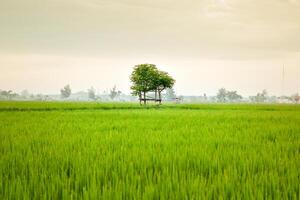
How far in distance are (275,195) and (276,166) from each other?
48.7 inches

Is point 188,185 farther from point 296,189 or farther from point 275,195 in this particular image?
point 296,189

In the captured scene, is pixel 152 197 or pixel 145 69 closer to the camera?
pixel 152 197

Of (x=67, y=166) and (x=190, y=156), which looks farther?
(x=190, y=156)

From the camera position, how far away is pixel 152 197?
7.34 ft

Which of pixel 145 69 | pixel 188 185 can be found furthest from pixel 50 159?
pixel 145 69

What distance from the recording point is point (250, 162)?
359 centimetres

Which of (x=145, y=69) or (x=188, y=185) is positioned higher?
(x=145, y=69)

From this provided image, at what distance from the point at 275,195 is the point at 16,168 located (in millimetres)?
2668

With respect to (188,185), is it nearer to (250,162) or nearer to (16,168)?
(250,162)

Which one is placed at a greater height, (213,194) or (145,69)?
(145,69)

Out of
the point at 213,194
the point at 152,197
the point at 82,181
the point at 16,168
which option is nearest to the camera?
the point at 152,197

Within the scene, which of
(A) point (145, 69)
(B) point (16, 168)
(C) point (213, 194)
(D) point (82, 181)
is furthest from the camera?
(A) point (145, 69)

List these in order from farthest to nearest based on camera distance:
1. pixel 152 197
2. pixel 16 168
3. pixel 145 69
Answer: pixel 145 69, pixel 16 168, pixel 152 197

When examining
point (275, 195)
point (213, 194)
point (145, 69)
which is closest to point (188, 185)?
point (213, 194)
